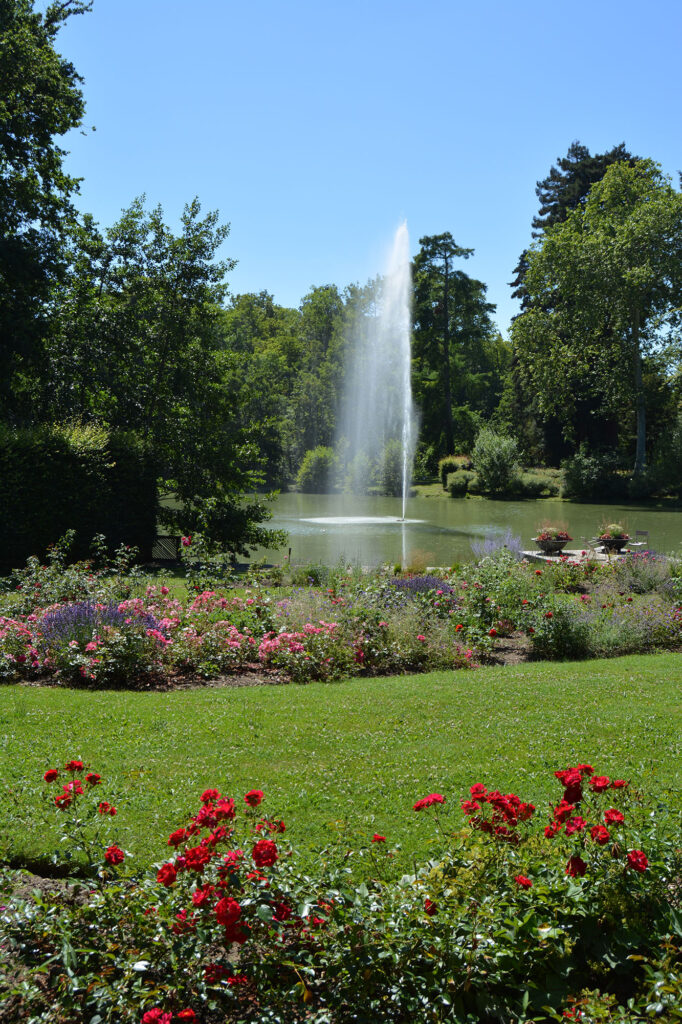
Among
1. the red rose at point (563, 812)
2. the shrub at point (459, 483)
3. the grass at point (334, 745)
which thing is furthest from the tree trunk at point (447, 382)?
the red rose at point (563, 812)

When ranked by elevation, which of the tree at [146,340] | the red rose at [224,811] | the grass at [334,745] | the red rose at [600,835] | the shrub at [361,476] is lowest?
the grass at [334,745]

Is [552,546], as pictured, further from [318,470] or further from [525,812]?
[318,470]

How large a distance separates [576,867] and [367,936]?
0.78 m

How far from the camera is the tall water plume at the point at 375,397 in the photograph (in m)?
51.3

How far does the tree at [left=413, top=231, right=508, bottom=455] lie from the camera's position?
56719 mm

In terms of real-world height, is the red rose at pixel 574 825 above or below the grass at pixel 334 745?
above

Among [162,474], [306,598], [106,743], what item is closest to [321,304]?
[162,474]

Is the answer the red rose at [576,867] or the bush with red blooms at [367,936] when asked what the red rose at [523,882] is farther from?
the red rose at [576,867]

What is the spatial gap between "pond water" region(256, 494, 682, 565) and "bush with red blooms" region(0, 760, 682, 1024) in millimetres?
12041

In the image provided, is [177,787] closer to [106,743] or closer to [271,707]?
[106,743]

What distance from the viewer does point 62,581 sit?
9.08 m

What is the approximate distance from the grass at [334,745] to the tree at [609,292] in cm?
3781

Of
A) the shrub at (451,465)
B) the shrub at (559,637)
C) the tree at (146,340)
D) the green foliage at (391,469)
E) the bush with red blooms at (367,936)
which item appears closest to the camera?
the bush with red blooms at (367,936)

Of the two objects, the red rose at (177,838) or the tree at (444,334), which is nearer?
the red rose at (177,838)
